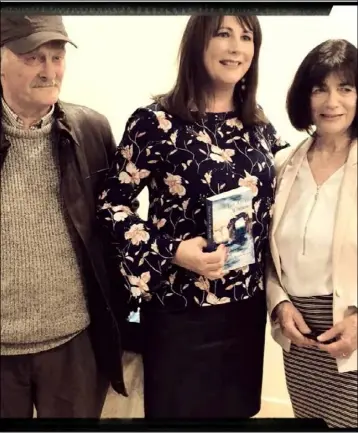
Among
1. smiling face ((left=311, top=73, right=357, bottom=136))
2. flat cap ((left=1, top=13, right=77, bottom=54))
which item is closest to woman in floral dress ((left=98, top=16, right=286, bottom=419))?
smiling face ((left=311, top=73, right=357, bottom=136))

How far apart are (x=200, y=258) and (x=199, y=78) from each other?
1.27ft

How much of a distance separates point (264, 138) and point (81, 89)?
42 centimetres

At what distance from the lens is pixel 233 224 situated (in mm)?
1252

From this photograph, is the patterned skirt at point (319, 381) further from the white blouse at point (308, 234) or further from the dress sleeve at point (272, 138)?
the dress sleeve at point (272, 138)

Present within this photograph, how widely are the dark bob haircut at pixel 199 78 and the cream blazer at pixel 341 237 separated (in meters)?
0.13

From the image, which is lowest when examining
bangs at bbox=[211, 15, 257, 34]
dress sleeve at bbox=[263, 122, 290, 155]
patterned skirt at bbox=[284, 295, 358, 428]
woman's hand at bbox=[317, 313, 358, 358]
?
patterned skirt at bbox=[284, 295, 358, 428]

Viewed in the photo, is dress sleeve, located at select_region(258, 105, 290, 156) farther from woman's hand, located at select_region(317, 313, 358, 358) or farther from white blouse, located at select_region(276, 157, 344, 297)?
woman's hand, located at select_region(317, 313, 358, 358)

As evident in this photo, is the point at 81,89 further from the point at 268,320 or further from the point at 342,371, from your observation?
the point at 342,371

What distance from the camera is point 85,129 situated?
4.26ft

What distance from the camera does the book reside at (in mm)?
1236

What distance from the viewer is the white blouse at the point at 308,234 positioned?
4.09 ft

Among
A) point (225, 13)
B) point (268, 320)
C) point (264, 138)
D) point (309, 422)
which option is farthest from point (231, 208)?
point (309, 422)

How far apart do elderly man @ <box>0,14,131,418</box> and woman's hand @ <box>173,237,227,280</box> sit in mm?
183

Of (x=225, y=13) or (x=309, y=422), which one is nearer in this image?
(x=225, y=13)
